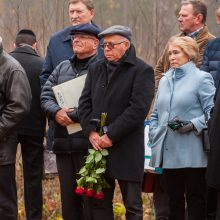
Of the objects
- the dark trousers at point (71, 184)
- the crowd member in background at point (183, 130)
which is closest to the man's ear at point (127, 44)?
the crowd member in background at point (183, 130)

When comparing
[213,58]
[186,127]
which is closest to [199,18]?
[213,58]

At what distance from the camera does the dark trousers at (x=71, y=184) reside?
5.87 m

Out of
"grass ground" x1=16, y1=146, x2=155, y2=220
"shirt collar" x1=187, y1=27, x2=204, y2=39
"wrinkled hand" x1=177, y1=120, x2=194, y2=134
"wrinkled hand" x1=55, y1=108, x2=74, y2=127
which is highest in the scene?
"shirt collar" x1=187, y1=27, x2=204, y2=39

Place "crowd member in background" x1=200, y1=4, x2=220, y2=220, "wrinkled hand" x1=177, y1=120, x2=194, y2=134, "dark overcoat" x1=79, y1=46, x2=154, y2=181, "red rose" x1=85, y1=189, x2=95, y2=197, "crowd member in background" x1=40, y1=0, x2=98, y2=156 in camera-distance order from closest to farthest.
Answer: "dark overcoat" x1=79, y1=46, x2=154, y2=181
"red rose" x1=85, y1=189, x2=95, y2=197
"wrinkled hand" x1=177, y1=120, x2=194, y2=134
"crowd member in background" x1=200, y1=4, x2=220, y2=220
"crowd member in background" x1=40, y1=0, x2=98, y2=156

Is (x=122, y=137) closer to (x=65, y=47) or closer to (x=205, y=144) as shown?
(x=205, y=144)

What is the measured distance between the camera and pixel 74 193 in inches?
234

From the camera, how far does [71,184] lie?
19.4 ft

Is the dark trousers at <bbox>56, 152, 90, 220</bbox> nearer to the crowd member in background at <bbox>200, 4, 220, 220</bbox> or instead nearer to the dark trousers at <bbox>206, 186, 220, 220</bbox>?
the dark trousers at <bbox>206, 186, 220, 220</bbox>

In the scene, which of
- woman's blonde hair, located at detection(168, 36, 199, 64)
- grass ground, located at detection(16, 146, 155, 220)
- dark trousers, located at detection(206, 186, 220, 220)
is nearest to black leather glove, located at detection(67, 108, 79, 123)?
woman's blonde hair, located at detection(168, 36, 199, 64)

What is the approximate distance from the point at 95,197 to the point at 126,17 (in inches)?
224

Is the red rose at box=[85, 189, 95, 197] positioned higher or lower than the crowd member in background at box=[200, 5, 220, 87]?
lower

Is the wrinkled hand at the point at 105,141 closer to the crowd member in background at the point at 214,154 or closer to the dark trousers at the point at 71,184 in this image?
the dark trousers at the point at 71,184

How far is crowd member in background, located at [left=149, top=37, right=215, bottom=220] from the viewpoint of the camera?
5.80 meters

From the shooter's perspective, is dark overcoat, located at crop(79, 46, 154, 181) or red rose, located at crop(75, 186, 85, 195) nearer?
dark overcoat, located at crop(79, 46, 154, 181)
